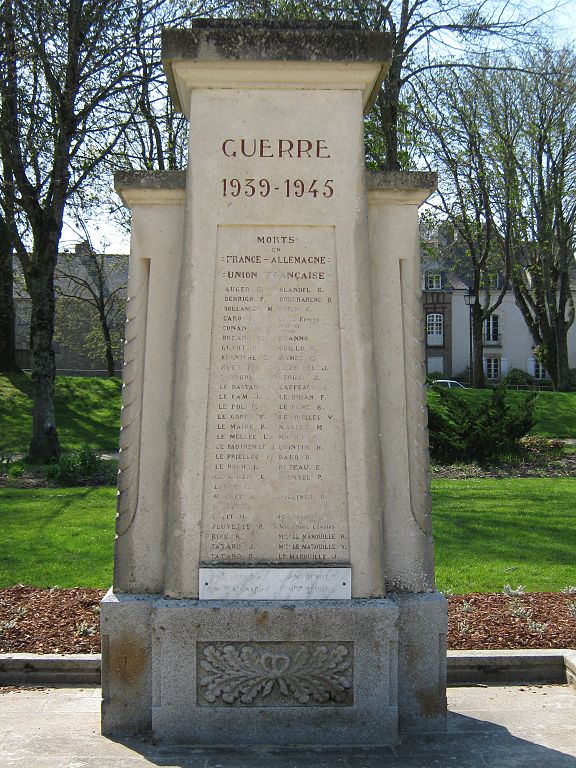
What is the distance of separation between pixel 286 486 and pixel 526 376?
51.2m

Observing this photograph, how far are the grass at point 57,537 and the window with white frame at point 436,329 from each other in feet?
157

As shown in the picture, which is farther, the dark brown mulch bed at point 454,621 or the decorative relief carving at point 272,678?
the dark brown mulch bed at point 454,621

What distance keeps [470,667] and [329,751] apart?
5.45 ft

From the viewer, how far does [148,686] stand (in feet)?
15.9

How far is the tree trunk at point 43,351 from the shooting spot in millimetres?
17141

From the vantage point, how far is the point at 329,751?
15.1 feet

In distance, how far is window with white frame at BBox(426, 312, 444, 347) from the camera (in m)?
60.1

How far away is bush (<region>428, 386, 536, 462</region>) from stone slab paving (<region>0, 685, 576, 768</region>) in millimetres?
13232

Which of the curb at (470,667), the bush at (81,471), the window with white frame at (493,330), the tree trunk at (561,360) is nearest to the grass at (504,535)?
the curb at (470,667)

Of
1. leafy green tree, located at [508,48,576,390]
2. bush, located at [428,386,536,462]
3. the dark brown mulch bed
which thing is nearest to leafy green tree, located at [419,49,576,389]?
leafy green tree, located at [508,48,576,390]

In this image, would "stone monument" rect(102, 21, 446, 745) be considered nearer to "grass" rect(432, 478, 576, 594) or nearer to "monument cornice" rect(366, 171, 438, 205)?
"monument cornice" rect(366, 171, 438, 205)

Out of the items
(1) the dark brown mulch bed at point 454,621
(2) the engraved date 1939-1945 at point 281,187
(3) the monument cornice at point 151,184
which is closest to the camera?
(2) the engraved date 1939-1945 at point 281,187

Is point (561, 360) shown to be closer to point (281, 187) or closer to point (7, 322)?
point (7, 322)

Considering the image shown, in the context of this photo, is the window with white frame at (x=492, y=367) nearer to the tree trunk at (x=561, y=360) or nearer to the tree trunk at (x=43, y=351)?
the tree trunk at (x=561, y=360)
